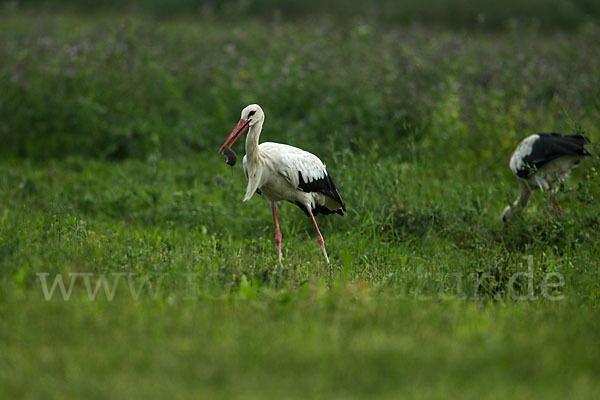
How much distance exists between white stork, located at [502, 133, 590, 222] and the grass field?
0.23m

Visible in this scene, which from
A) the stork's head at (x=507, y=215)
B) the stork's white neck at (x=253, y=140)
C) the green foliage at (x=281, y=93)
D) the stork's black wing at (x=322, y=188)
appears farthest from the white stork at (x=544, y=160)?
the stork's white neck at (x=253, y=140)

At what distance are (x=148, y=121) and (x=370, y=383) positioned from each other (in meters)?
7.66

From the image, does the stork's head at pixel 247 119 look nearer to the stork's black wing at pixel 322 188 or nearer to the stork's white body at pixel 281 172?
the stork's white body at pixel 281 172

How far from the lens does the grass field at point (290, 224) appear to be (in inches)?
133

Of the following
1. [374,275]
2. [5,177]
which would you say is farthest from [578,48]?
[5,177]

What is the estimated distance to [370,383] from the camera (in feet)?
10.6

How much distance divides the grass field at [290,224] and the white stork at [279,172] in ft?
1.49

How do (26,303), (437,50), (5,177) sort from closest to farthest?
(26,303) → (5,177) → (437,50)

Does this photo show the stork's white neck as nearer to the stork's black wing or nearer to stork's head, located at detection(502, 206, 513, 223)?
the stork's black wing

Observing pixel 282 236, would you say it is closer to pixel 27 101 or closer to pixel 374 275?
pixel 374 275

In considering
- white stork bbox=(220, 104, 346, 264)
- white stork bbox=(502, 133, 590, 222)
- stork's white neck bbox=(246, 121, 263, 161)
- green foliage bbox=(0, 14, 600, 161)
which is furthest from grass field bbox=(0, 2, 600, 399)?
stork's white neck bbox=(246, 121, 263, 161)

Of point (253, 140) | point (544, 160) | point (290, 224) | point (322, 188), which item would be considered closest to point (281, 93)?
point (290, 224)

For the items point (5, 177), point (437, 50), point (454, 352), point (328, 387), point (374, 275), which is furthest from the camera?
point (437, 50)

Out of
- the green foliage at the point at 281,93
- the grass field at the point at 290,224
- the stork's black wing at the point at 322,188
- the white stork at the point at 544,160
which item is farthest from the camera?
the green foliage at the point at 281,93
